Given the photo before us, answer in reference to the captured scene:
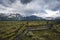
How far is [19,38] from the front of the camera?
16.0 m

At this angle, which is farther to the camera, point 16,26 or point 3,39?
point 16,26

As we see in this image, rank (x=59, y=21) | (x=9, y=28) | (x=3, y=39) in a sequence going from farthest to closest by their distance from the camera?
1. (x=59, y=21)
2. (x=9, y=28)
3. (x=3, y=39)

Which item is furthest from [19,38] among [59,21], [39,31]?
[59,21]

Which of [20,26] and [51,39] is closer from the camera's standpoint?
[51,39]

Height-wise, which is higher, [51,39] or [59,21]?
[59,21]

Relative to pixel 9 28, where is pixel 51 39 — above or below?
below

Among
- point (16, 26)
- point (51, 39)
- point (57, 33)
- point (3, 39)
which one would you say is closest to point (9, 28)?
point (16, 26)

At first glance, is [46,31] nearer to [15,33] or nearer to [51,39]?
[51,39]

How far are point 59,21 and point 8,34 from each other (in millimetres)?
9277

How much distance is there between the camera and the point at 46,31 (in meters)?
17.6

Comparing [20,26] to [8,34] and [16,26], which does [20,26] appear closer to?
[16,26]

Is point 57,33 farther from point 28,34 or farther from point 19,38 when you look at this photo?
point 19,38

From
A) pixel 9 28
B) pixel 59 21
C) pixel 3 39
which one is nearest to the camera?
pixel 3 39

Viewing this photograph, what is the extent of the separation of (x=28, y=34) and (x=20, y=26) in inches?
101
